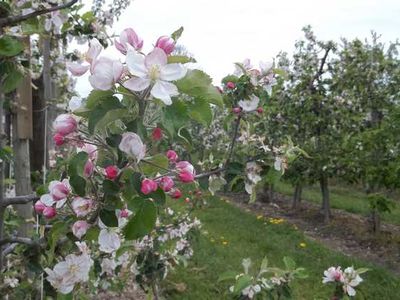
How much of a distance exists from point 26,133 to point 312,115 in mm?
7069

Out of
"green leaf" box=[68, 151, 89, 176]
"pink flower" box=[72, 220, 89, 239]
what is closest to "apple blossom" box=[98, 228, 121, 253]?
"pink flower" box=[72, 220, 89, 239]

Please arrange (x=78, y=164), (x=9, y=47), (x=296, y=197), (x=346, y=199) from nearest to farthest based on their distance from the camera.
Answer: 1. (x=78, y=164)
2. (x=9, y=47)
3. (x=296, y=197)
4. (x=346, y=199)

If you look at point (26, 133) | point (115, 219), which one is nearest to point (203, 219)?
point (26, 133)

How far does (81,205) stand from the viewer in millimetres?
965

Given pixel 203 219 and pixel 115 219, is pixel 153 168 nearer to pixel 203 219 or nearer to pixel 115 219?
pixel 115 219

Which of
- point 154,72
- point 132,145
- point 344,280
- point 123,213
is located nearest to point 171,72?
point 154,72

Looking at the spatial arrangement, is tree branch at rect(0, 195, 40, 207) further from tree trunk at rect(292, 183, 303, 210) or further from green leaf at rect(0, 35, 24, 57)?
tree trunk at rect(292, 183, 303, 210)

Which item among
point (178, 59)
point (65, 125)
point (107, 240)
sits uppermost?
point (178, 59)

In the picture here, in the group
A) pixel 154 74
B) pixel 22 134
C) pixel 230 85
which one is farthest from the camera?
pixel 22 134

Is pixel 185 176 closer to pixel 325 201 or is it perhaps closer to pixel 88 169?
pixel 88 169

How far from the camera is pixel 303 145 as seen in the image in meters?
8.88

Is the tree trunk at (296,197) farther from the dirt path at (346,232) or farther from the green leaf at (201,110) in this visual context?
the green leaf at (201,110)

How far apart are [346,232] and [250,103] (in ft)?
22.4

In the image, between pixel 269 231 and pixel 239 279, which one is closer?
pixel 239 279
